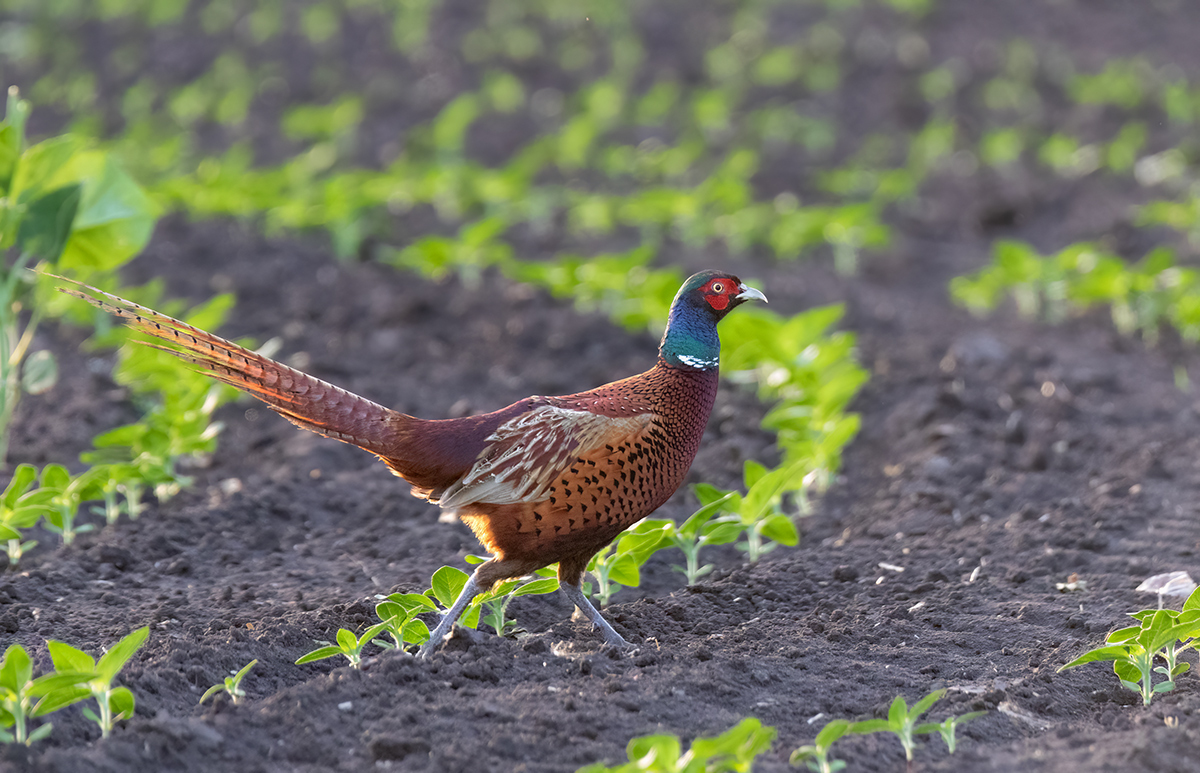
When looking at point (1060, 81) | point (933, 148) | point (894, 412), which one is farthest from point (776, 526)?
point (1060, 81)

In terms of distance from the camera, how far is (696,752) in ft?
7.38

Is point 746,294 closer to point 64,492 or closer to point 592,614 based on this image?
point 592,614

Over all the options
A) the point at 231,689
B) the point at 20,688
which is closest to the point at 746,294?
the point at 231,689

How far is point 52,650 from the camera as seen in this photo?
260cm

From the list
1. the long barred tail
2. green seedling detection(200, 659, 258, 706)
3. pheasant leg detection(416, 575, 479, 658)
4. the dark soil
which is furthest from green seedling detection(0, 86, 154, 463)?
pheasant leg detection(416, 575, 479, 658)

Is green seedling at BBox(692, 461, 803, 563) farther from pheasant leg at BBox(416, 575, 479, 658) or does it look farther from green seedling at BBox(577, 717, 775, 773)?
green seedling at BBox(577, 717, 775, 773)

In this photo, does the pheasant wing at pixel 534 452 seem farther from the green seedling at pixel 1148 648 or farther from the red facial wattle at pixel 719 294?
the green seedling at pixel 1148 648

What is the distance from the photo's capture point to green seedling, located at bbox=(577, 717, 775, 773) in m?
2.25

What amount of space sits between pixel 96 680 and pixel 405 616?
780 millimetres

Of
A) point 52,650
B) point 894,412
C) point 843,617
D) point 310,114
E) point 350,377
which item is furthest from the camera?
point 310,114

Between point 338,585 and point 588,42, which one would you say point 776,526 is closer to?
point 338,585

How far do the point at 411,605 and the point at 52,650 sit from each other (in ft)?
2.86

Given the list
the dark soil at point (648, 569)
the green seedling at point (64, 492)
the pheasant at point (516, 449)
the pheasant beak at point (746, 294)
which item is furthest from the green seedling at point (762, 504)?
the green seedling at point (64, 492)

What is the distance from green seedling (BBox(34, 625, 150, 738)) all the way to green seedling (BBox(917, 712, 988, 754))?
5.63 ft
